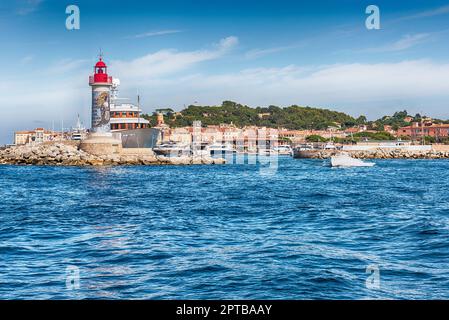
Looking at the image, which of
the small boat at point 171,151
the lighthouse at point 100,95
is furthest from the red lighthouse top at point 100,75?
the small boat at point 171,151

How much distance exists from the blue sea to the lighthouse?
4423cm

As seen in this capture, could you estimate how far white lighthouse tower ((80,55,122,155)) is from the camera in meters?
67.8

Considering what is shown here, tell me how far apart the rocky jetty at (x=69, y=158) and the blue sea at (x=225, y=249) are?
42.3 m

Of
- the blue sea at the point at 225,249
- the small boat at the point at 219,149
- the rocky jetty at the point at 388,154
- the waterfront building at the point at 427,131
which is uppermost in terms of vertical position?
the waterfront building at the point at 427,131

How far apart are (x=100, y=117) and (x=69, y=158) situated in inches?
238

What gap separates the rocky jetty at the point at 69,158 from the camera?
6650 centimetres

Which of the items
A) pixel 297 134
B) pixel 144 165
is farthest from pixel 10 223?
pixel 297 134
